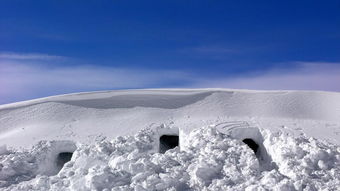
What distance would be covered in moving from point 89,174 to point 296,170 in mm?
3222

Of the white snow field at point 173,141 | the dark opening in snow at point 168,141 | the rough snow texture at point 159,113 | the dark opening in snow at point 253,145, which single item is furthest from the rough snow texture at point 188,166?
the rough snow texture at point 159,113

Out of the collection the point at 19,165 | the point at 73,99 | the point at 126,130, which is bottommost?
the point at 19,165

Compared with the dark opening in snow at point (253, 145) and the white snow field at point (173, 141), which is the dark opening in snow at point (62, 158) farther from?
the dark opening in snow at point (253, 145)

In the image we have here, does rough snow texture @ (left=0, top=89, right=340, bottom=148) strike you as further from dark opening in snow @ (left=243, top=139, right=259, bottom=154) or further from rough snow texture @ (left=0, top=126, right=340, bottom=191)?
rough snow texture @ (left=0, top=126, right=340, bottom=191)

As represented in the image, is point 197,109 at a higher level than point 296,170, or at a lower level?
higher

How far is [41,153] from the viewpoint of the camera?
779cm

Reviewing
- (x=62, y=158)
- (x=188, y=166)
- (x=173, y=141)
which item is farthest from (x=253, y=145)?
(x=62, y=158)

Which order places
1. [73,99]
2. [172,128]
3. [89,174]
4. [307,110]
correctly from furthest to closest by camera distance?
[73,99], [307,110], [172,128], [89,174]

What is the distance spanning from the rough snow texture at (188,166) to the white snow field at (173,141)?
0.05 ft

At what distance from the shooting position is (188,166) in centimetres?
641

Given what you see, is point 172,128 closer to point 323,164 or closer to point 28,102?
point 323,164

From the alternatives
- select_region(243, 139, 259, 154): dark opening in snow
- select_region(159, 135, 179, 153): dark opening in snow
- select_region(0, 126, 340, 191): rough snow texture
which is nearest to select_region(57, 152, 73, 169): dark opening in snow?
select_region(0, 126, 340, 191): rough snow texture

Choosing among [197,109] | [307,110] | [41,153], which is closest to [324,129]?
[307,110]

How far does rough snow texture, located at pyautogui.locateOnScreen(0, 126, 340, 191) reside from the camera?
597cm
